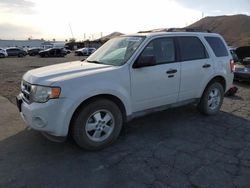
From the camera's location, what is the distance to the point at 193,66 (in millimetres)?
5660

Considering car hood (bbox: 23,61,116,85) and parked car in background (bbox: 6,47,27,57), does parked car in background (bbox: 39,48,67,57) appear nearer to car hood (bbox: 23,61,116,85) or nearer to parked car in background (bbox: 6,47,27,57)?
parked car in background (bbox: 6,47,27,57)

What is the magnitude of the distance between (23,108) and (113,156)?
1.58 m

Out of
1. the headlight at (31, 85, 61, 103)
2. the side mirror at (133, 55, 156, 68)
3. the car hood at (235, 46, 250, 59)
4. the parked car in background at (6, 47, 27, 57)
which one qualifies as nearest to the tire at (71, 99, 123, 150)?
the headlight at (31, 85, 61, 103)

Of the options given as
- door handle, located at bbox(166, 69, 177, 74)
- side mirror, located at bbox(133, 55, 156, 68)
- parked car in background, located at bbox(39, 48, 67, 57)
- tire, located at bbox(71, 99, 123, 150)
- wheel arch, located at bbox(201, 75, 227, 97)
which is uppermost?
side mirror, located at bbox(133, 55, 156, 68)

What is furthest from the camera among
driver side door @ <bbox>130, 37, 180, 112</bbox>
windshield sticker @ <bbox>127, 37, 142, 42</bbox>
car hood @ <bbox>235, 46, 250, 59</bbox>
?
car hood @ <bbox>235, 46, 250, 59</bbox>

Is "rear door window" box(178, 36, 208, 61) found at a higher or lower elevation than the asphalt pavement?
higher

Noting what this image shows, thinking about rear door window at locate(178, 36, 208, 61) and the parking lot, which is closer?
the parking lot

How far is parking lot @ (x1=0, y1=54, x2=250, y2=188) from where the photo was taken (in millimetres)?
3623

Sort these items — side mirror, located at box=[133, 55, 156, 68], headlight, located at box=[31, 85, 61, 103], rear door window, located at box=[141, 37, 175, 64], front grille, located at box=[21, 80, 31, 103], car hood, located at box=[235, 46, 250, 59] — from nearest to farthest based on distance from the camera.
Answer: headlight, located at box=[31, 85, 61, 103] → front grille, located at box=[21, 80, 31, 103] → side mirror, located at box=[133, 55, 156, 68] → rear door window, located at box=[141, 37, 175, 64] → car hood, located at box=[235, 46, 250, 59]

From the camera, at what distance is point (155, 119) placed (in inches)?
239

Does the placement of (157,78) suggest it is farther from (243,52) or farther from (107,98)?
(243,52)

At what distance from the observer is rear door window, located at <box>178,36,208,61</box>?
18.3 ft

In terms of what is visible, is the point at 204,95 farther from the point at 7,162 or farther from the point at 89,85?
the point at 7,162

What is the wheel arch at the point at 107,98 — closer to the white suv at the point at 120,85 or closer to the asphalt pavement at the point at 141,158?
the white suv at the point at 120,85
